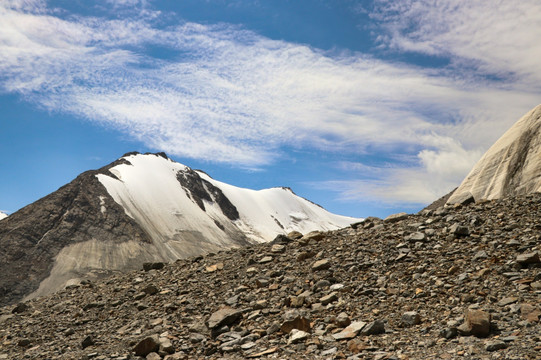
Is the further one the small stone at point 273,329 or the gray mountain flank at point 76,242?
the gray mountain flank at point 76,242

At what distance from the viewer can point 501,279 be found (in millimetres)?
10742

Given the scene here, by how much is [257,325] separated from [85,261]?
273ft

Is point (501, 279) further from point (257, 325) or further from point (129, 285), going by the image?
point (129, 285)

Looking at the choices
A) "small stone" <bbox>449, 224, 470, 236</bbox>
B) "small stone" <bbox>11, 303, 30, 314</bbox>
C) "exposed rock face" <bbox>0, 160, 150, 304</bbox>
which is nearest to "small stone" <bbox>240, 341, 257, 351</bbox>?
"small stone" <bbox>449, 224, 470, 236</bbox>

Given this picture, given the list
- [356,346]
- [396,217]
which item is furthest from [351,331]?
[396,217]

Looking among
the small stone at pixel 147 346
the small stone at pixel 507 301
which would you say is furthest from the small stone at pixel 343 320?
the small stone at pixel 147 346

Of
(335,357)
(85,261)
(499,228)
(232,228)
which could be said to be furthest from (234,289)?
(232,228)

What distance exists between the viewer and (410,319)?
32.6 ft

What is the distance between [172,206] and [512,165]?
111 m

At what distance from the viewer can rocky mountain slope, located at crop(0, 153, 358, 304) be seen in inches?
3302

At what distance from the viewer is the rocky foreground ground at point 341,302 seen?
30.5 ft

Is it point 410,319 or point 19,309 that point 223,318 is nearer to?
point 410,319

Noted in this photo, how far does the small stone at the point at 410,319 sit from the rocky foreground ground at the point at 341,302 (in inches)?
0.9

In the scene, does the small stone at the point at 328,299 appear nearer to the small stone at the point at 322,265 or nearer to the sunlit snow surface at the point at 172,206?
the small stone at the point at 322,265
